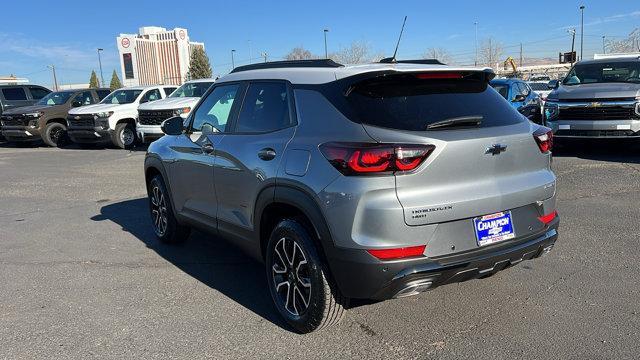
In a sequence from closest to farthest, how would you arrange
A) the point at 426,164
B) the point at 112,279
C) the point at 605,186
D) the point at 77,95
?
the point at 426,164, the point at 112,279, the point at 605,186, the point at 77,95

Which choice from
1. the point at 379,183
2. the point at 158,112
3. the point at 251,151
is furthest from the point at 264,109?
the point at 158,112

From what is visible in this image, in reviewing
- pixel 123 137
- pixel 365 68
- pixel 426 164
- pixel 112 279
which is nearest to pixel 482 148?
pixel 426 164

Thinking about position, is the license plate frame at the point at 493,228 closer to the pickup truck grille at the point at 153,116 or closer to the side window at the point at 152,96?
the pickup truck grille at the point at 153,116

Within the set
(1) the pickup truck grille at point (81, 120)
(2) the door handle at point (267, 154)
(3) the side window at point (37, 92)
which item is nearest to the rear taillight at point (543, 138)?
(2) the door handle at point (267, 154)

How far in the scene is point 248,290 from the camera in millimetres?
4465

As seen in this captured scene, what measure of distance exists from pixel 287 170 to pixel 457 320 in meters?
1.58

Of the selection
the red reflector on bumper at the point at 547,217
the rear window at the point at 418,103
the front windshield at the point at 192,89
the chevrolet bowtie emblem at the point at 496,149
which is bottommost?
the red reflector on bumper at the point at 547,217

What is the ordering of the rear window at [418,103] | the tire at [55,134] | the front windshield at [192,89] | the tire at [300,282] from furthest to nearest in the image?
the tire at [55,134] < the front windshield at [192,89] < the tire at [300,282] < the rear window at [418,103]

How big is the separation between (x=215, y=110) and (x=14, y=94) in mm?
18620

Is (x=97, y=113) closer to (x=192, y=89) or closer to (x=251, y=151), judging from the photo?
(x=192, y=89)

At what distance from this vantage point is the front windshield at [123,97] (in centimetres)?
1700

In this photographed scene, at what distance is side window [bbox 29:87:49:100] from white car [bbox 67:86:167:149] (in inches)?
190

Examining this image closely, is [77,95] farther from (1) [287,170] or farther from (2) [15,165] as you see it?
(1) [287,170]

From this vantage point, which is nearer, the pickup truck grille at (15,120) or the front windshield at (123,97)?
the front windshield at (123,97)
